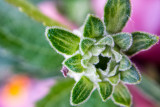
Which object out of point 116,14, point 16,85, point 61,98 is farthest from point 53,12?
point 116,14

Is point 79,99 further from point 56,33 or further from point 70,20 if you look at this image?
point 70,20

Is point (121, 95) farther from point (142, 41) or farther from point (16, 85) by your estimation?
point (16, 85)

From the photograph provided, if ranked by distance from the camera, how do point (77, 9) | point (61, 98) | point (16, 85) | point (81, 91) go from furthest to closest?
point (16, 85) → point (77, 9) → point (61, 98) → point (81, 91)

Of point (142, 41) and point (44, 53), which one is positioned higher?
point (44, 53)

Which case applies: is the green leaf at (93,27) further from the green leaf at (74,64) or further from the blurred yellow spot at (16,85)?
the blurred yellow spot at (16,85)

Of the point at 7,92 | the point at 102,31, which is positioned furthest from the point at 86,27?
the point at 7,92

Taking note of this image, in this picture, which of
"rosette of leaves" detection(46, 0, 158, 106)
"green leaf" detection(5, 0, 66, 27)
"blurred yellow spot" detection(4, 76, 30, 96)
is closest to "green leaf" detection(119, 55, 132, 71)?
"rosette of leaves" detection(46, 0, 158, 106)

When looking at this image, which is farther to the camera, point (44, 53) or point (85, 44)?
point (44, 53)

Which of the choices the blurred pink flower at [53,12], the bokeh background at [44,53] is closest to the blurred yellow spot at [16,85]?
the bokeh background at [44,53]
